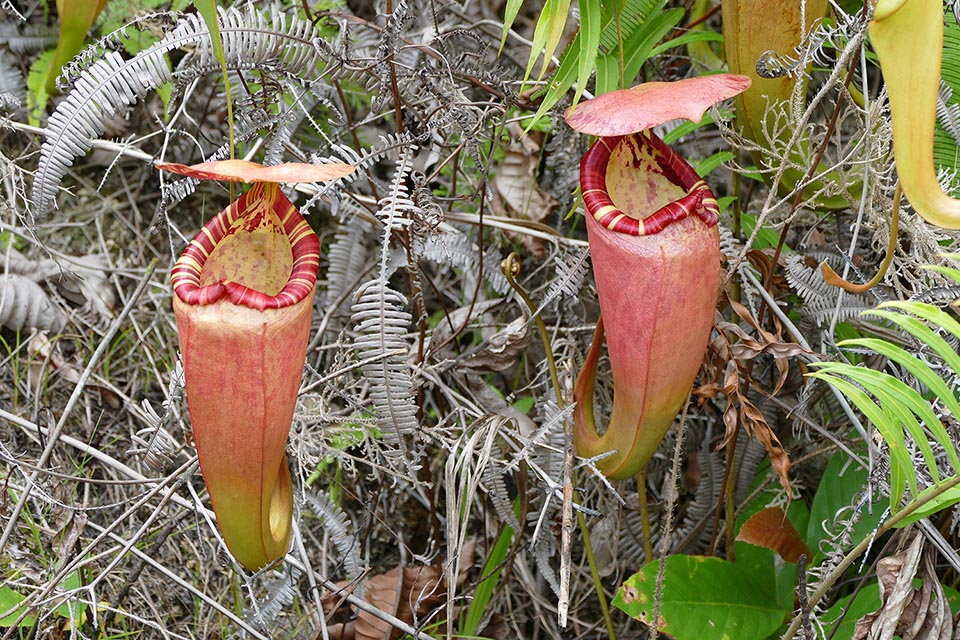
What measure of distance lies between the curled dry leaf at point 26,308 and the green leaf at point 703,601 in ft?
5.10

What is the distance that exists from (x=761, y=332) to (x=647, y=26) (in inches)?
23.3

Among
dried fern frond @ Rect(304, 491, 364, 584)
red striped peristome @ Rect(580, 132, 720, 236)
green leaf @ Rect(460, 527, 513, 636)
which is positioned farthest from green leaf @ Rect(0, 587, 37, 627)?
red striped peristome @ Rect(580, 132, 720, 236)

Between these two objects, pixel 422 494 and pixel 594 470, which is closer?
pixel 594 470

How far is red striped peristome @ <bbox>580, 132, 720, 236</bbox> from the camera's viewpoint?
1259 millimetres

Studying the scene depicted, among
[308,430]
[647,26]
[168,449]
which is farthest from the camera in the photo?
[308,430]

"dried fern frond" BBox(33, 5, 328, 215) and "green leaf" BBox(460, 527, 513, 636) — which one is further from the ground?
"dried fern frond" BBox(33, 5, 328, 215)

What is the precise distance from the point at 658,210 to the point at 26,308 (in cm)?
166

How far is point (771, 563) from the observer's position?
71.1 inches

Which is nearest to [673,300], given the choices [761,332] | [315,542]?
[761,332]

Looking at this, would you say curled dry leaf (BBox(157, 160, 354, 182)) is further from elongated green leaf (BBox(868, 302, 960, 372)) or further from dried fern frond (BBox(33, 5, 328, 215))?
elongated green leaf (BBox(868, 302, 960, 372))

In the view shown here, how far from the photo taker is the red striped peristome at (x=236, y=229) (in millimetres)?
1177

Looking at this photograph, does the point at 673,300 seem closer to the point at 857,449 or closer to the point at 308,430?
the point at 857,449

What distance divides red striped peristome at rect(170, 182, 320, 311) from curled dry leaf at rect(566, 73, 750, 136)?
432mm

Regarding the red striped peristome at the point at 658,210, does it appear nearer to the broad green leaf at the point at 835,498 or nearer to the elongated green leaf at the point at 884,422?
the elongated green leaf at the point at 884,422
